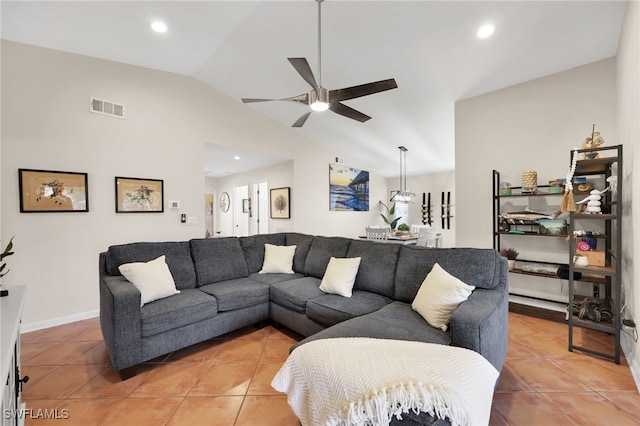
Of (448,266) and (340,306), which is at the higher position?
(448,266)

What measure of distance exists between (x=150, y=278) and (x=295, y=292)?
130cm

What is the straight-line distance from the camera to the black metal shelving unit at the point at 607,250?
229cm

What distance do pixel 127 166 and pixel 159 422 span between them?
10.5 feet

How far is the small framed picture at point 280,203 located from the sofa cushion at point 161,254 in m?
2.91

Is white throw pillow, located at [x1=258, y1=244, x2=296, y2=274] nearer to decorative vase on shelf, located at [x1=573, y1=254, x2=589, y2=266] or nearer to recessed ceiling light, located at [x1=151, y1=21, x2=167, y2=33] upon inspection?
recessed ceiling light, located at [x1=151, y1=21, x2=167, y2=33]

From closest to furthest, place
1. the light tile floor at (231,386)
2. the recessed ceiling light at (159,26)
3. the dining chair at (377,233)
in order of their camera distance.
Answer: the light tile floor at (231,386) → the recessed ceiling light at (159,26) → the dining chair at (377,233)

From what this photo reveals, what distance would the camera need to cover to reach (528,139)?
3488 mm

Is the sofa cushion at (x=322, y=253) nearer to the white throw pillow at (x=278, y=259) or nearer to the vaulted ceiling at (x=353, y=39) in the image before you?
the white throw pillow at (x=278, y=259)

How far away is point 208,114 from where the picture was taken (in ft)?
14.8

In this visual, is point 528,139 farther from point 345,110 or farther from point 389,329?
point 389,329

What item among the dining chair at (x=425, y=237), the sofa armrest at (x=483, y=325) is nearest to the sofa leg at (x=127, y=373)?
the sofa armrest at (x=483, y=325)

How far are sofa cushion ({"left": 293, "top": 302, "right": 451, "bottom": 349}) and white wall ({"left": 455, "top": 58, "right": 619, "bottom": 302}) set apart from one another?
7.81 feet

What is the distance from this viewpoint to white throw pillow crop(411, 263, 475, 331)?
193cm

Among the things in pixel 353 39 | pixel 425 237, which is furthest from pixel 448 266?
pixel 425 237
